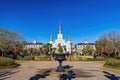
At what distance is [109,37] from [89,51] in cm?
5610

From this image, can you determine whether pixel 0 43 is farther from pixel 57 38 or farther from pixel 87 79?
pixel 57 38

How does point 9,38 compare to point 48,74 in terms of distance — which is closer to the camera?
point 48,74

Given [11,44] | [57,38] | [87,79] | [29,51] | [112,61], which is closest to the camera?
[87,79]

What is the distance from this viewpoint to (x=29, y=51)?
12381cm

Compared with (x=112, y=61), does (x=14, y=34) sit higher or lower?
higher

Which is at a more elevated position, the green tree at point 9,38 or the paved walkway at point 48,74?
the green tree at point 9,38

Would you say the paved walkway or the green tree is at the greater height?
the green tree

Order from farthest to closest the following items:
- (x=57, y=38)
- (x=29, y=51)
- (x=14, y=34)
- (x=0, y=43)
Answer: (x=57, y=38) → (x=29, y=51) → (x=14, y=34) → (x=0, y=43)

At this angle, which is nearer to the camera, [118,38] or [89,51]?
[118,38]

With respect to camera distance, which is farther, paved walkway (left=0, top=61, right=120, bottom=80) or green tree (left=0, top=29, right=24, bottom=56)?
green tree (left=0, top=29, right=24, bottom=56)

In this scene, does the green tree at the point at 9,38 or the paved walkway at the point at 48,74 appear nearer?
the paved walkway at the point at 48,74

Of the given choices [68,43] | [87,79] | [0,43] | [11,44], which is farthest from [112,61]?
[68,43]

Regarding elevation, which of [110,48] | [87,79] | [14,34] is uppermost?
[14,34]

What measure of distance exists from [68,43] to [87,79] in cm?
15291
